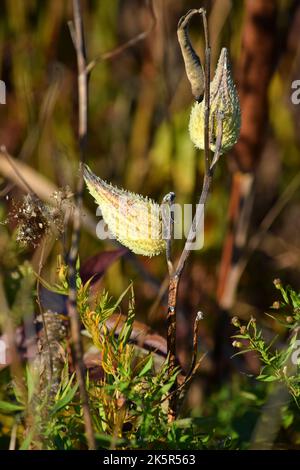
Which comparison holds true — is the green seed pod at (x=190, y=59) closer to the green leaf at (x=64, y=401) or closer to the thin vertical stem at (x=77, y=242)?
the thin vertical stem at (x=77, y=242)

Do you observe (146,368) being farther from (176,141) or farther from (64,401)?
(176,141)

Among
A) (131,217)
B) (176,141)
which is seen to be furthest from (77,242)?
(176,141)

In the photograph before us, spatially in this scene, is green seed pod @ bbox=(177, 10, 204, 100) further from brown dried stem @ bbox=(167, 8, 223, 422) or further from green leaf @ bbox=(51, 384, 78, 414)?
green leaf @ bbox=(51, 384, 78, 414)

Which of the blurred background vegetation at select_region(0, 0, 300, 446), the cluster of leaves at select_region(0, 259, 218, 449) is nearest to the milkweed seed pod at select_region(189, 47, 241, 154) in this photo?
the cluster of leaves at select_region(0, 259, 218, 449)

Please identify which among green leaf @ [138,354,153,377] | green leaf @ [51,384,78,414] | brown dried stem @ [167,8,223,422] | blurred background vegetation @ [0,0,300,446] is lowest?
green leaf @ [51,384,78,414]

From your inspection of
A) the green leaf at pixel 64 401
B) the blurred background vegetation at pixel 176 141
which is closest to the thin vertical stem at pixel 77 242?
the green leaf at pixel 64 401
